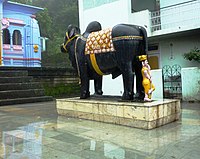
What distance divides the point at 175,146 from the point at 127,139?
34.0 inches

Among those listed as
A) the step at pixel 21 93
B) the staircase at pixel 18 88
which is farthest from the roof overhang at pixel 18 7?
the step at pixel 21 93

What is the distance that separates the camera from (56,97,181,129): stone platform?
16.9 ft

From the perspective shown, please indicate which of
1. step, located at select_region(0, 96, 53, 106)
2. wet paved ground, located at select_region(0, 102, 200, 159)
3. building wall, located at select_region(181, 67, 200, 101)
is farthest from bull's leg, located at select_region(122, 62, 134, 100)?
step, located at select_region(0, 96, 53, 106)

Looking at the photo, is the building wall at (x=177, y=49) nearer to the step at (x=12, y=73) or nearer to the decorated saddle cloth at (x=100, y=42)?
the step at (x=12, y=73)

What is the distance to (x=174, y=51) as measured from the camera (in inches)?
543

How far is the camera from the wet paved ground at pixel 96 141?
363 cm

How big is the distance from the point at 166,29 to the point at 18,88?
775 centimetres

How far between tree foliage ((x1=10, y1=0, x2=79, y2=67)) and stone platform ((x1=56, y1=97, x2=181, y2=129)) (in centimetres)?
1991

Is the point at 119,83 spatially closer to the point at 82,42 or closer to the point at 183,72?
the point at 183,72

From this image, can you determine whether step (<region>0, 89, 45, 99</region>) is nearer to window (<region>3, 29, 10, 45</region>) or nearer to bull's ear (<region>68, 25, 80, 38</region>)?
bull's ear (<region>68, 25, 80, 38</region>)

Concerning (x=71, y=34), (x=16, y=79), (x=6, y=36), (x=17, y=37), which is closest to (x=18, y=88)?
(x=16, y=79)

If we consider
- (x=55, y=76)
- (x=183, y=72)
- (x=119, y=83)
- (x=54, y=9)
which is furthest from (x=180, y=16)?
(x=54, y=9)

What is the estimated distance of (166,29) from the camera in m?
12.3

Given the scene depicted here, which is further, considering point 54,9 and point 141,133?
point 54,9
